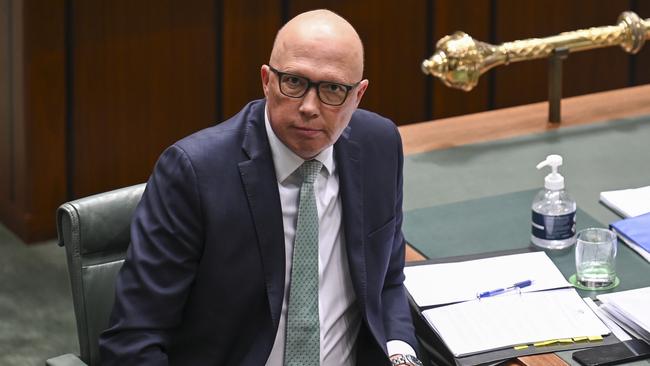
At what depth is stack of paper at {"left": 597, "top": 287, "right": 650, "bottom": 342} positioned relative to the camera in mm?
2520

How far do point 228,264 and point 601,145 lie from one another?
165cm

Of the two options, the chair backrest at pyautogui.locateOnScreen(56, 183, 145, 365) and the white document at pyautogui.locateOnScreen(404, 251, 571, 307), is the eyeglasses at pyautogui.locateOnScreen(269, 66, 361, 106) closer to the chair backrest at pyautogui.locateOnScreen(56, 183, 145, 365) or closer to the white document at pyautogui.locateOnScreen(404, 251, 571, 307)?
the chair backrest at pyautogui.locateOnScreen(56, 183, 145, 365)

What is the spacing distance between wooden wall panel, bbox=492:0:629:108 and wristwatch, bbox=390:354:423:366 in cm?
314

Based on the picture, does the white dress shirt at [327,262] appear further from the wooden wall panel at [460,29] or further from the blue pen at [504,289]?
the wooden wall panel at [460,29]

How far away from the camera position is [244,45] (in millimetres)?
4949

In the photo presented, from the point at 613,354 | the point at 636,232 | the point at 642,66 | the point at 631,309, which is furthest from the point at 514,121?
the point at 642,66

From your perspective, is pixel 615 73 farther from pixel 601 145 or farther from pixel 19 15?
pixel 19 15

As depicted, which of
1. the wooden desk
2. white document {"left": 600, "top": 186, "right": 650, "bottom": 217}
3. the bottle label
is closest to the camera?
the bottle label

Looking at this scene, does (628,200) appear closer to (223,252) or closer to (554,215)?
(554,215)

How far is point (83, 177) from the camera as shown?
15.5ft

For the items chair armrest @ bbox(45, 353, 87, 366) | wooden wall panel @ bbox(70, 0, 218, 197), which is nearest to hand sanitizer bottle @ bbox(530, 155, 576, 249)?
chair armrest @ bbox(45, 353, 87, 366)

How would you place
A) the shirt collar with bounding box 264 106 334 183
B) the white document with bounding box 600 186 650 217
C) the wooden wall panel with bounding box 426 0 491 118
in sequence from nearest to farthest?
the shirt collar with bounding box 264 106 334 183
the white document with bounding box 600 186 650 217
the wooden wall panel with bounding box 426 0 491 118

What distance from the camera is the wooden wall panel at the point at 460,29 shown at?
17.6ft

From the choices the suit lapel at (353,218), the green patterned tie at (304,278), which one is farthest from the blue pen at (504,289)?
the green patterned tie at (304,278)
